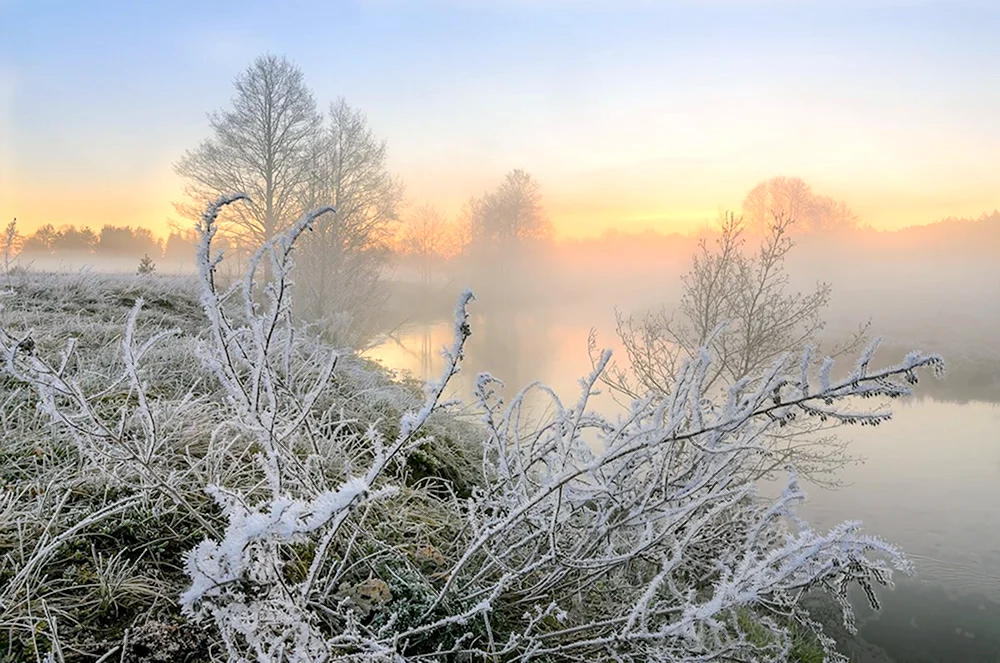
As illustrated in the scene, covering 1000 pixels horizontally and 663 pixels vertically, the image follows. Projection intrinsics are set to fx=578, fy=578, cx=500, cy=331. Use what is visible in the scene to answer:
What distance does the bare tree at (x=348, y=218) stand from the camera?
16.4 meters

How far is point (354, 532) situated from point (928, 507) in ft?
46.4

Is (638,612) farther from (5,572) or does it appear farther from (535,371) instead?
(535,371)

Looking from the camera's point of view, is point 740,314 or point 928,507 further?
point 740,314

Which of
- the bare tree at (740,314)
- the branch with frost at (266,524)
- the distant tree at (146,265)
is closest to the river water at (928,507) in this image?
the bare tree at (740,314)

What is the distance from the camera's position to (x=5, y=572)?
59.4 inches

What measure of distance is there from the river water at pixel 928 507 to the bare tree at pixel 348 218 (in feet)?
9.33

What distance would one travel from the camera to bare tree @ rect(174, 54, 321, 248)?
1761 centimetres

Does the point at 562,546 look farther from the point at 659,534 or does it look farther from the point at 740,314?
the point at 740,314

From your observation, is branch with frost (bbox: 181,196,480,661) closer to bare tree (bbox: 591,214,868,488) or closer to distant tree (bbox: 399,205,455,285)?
bare tree (bbox: 591,214,868,488)

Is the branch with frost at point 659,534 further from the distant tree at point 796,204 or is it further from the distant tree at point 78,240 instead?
the distant tree at point 796,204

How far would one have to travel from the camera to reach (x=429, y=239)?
120 ft

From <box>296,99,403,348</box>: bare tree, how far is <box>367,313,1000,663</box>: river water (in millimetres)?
2844

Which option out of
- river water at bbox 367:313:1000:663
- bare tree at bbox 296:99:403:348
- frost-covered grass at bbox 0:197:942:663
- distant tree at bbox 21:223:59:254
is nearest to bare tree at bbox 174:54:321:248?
bare tree at bbox 296:99:403:348

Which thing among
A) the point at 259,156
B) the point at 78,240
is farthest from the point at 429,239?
the point at 78,240
